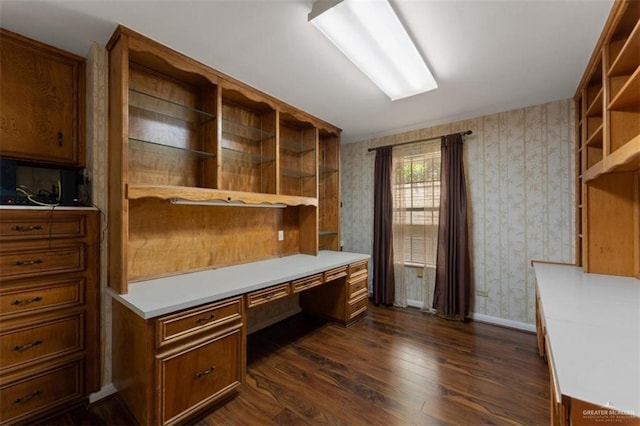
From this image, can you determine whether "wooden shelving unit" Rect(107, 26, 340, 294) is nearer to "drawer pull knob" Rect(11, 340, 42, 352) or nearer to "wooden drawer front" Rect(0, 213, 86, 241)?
"wooden drawer front" Rect(0, 213, 86, 241)

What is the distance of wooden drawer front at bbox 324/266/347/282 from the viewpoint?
2704mm

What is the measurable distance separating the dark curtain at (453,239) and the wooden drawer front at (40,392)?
3508mm

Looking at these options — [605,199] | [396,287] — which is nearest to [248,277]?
[396,287]

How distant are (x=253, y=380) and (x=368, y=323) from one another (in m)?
1.53

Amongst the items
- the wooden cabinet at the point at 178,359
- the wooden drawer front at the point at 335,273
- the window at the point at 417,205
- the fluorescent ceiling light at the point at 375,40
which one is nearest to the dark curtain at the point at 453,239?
the window at the point at 417,205

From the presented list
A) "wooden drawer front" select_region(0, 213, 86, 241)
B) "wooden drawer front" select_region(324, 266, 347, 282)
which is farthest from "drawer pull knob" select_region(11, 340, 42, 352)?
"wooden drawer front" select_region(324, 266, 347, 282)

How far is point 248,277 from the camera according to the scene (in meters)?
2.18

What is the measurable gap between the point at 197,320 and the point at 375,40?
214 cm

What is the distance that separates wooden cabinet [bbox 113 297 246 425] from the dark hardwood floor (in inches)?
7.2

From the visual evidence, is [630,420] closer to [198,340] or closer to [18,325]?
[198,340]

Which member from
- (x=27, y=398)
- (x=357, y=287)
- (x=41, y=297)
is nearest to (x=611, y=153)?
(x=357, y=287)

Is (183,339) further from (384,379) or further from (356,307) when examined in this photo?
(356,307)

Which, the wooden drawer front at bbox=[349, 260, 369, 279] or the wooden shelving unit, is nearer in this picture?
the wooden shelving unit

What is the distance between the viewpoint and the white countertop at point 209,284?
1537mm
